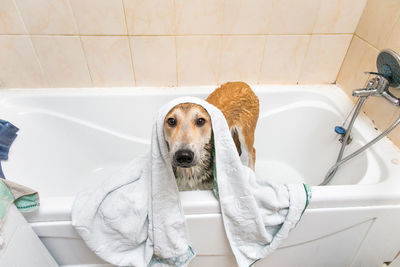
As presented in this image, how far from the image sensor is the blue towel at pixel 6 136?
1207 mm

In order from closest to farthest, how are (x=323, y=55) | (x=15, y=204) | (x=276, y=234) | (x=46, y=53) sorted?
(x=15, y=204) → (x=276, y=234) → (x=46, y=53) → (x=323, y=55)

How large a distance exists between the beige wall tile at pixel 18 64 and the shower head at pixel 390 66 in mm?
1817

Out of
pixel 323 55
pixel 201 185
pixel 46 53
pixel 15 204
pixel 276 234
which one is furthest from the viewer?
pixel 323 55

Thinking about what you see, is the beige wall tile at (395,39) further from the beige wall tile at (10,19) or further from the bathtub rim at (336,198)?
the beige wall tile at (10,19)

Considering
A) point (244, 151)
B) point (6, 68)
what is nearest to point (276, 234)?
point (244, 151)

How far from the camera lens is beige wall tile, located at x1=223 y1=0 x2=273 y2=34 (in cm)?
132

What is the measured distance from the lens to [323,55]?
1.52 metres

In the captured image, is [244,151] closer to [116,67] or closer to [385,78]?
[385,78]

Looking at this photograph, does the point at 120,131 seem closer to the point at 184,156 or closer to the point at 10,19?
the point at 10,19

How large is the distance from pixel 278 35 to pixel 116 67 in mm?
992

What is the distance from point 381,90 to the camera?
1.12 meters

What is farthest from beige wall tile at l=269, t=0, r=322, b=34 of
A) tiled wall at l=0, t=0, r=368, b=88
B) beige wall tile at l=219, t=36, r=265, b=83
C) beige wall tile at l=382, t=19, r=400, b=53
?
beige wall tile at l=382, t=19, r=400, b=53

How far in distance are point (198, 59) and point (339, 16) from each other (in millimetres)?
844

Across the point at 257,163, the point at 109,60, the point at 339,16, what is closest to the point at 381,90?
the point at 339,16
